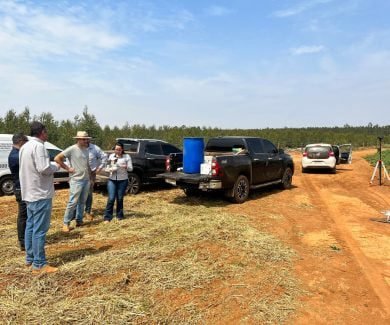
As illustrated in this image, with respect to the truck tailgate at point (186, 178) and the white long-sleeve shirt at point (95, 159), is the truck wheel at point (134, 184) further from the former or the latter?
the white long-sleeve shirt at point (95, 159)

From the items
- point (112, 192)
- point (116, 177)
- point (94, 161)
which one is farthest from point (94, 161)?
point (112, 192)

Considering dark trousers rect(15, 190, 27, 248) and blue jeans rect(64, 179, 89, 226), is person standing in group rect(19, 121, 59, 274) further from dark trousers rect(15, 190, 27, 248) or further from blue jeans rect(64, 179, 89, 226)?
blue jeans rect(64, 179, 89, 226)

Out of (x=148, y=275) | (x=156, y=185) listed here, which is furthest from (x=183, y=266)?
(x=156, y=185)

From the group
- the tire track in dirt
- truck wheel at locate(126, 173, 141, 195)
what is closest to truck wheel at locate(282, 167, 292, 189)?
the tire track in dirt

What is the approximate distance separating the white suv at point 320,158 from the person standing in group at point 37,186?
1642cm

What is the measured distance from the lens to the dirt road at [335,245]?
4.20 m

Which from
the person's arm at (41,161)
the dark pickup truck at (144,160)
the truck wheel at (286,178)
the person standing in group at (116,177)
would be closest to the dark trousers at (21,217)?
the person's arm at (41,161)

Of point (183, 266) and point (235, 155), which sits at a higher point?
point (235, 155)

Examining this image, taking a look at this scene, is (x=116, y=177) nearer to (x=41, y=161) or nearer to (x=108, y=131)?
(x=41, y=161)

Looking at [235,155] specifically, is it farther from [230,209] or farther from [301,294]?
[301,294]

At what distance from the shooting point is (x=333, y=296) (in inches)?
176

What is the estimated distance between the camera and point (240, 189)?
399 inches

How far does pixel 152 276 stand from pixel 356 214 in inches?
258

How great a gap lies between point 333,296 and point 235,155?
5714 mm
